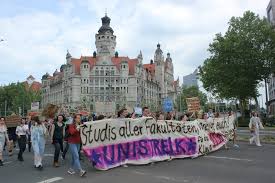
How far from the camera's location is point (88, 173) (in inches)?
458

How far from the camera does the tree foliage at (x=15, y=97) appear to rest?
113438 millimetres

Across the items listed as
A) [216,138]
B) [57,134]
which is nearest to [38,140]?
[57,134]

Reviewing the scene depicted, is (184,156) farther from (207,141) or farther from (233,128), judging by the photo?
(233,128)

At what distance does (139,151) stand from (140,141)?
0.38 metres

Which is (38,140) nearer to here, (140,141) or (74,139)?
(74,139)

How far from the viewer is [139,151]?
13.3 metres

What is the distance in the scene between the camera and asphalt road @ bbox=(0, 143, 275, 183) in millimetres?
10344

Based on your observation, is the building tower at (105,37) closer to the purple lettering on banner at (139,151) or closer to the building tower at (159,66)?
the building tower at (159,66)

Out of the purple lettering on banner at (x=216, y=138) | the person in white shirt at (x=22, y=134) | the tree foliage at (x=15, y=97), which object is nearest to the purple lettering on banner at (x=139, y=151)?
the purple lettering on banner at (x=216, y=138)

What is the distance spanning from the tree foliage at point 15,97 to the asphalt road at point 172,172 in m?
103

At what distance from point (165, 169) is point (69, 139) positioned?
9.97 ft

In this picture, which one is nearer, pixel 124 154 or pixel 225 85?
A: pixel 124 154

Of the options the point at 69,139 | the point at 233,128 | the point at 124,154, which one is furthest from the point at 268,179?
the point at 233,128

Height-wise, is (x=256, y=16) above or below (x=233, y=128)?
above
